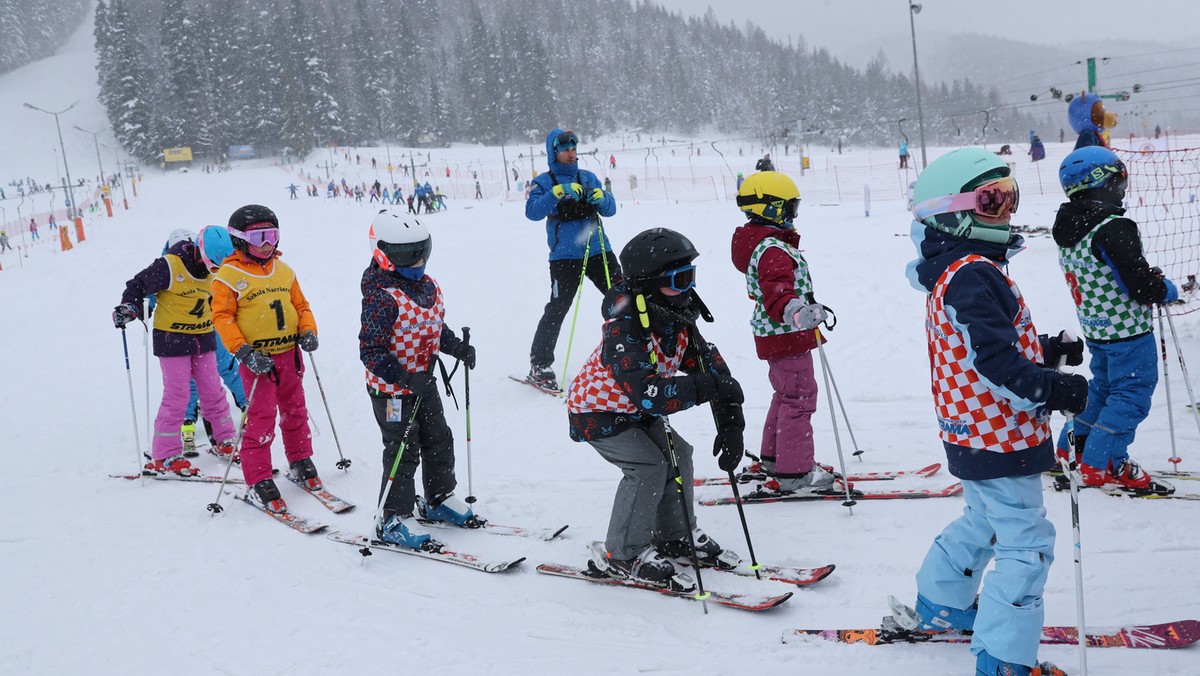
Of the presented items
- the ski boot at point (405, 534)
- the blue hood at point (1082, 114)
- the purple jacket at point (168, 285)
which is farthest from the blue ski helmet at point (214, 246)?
the blue hood at point (1082, 114)

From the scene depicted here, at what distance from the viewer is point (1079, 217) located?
166 inches

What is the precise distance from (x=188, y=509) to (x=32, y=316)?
11507 millimetres

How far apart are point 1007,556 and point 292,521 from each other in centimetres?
445

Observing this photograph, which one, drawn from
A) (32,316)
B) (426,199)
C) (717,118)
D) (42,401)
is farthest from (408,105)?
(42,401)

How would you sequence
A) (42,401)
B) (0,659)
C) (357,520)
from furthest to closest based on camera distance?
1. (42,401)
2. (357,520)
3. (0,659)

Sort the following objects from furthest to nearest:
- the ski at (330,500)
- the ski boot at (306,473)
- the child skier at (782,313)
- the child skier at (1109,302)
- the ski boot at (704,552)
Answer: the ski boot at (306,473), the ski at (330,500), the child skier at (782,313), the child skier at (1109,302), the ski boot at (704,552)

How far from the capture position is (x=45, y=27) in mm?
134875

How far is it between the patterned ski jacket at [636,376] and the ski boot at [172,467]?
4290 millimetres

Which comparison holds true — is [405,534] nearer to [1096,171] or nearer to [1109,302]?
[1109,302]

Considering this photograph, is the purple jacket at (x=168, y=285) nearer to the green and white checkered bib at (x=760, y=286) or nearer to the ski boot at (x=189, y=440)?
the ski boot at (x=189, y=440)

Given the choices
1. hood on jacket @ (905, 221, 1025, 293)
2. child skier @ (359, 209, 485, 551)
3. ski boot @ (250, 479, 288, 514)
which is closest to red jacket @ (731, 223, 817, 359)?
hood on jacket @ (905, 221, 1025, 293)

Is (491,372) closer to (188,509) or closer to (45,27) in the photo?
(188,509)

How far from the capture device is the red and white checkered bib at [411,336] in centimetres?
462

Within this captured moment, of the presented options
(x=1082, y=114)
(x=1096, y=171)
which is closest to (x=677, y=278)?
(x=1096, y=171)
